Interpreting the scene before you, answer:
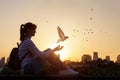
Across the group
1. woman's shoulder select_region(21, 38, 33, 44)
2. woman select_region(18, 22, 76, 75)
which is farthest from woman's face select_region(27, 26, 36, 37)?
woman's shoulder select_region(21, 38, 33, 44)

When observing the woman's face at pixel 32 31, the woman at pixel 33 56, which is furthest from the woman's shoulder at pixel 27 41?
the woman's face at pixel 32 31

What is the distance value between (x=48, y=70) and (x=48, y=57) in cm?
120

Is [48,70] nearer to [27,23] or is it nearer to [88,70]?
[27,23]

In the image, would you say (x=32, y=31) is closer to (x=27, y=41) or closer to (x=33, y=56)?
(x=27, y=41)

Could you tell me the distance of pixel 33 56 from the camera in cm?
1373

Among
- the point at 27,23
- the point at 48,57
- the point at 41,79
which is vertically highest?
the point at 27,23

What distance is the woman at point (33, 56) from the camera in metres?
13.6

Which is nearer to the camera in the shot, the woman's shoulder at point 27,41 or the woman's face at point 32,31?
the woman's shoulder at point 27,41

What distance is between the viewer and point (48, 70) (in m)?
12.8

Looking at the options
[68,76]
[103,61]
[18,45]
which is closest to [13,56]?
[18,45]

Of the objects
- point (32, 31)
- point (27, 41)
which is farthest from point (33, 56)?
point (32, 31)

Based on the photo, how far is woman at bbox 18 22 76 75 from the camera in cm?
1357

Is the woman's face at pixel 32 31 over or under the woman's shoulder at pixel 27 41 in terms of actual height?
over

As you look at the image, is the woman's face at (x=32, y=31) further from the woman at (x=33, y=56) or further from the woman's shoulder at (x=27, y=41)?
the woman's shoulder at (x=27, y=41)
